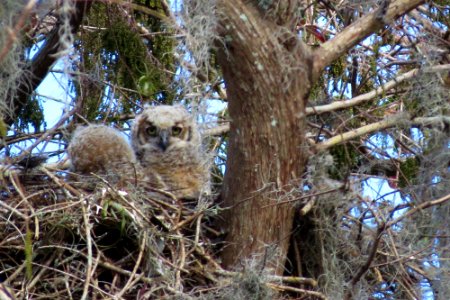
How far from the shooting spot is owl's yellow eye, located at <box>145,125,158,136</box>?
17.1 feet

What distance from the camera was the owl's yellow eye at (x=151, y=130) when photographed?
521cm

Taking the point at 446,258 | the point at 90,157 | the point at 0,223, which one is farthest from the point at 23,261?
the point at 446,258

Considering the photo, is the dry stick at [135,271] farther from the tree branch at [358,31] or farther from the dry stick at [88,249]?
the tree branch at [358,31]

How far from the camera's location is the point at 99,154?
15.9 ft

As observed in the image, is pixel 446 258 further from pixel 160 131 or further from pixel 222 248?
pixel 160 131

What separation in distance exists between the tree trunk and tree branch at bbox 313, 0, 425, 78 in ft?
0.25

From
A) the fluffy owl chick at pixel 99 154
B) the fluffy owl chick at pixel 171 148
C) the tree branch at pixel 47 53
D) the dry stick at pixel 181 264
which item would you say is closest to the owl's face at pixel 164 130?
the fluffy owl chick at pixel 171 148

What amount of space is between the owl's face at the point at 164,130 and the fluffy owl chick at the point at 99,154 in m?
0.28

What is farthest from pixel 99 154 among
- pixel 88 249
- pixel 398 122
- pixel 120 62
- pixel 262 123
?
pixel 398 122

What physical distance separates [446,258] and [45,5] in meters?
2.19

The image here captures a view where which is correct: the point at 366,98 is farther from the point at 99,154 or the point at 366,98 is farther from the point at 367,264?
the point at 99,154

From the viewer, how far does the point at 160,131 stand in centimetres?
519

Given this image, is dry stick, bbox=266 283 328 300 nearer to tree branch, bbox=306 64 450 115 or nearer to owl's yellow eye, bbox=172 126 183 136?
tree branch, bbox=306 64 450 115

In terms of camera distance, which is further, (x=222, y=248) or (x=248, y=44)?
(x=222, y=248)
